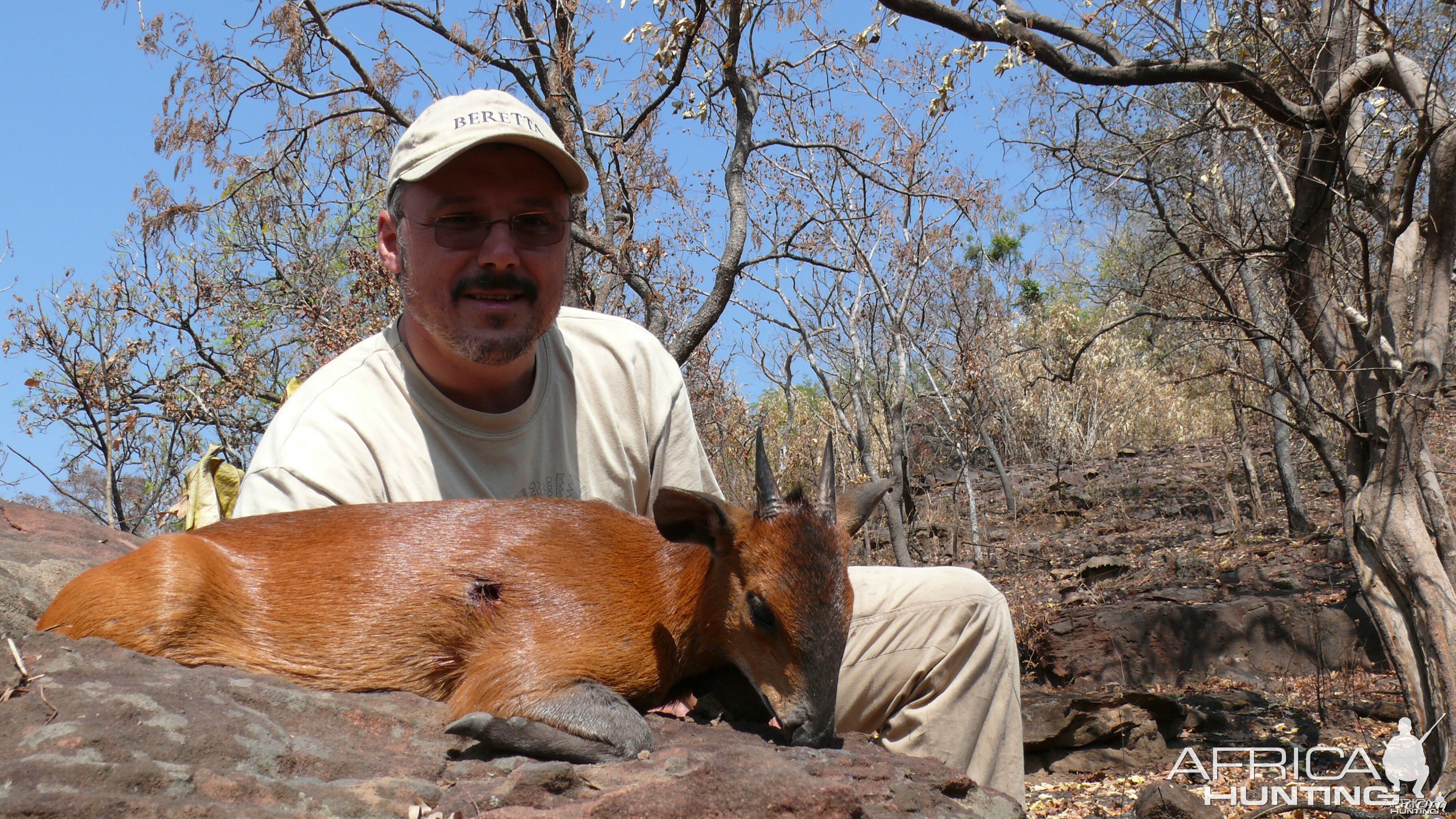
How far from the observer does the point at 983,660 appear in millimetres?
4305

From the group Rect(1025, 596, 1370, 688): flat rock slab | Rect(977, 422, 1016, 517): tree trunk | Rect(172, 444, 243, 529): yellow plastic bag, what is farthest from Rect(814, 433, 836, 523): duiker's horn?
Rect(977, 422, 1016, 517): tree trunk

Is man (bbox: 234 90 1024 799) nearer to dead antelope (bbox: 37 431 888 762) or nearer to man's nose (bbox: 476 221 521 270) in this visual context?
A: man's nose (bbox: 476 221 521 270)

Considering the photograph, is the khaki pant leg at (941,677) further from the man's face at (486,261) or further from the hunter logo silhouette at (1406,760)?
the hunter logo silhouette at (1406,760)

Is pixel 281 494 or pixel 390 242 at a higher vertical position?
pixel 390 242

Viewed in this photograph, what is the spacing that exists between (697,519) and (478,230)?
1611 mm

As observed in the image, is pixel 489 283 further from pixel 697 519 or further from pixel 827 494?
pixel 827 494

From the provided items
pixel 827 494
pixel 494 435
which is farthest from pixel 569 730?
pixel 494 435

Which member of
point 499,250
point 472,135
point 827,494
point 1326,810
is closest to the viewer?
point 827,494

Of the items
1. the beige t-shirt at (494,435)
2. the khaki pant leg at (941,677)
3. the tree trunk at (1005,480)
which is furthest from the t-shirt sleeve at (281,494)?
the tree trunk at (1005,480)

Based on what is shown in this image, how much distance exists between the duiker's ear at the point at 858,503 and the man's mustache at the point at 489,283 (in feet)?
5.30

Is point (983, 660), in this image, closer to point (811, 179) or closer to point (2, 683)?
point (2, 683)

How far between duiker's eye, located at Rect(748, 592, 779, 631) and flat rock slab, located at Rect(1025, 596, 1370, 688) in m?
7.83

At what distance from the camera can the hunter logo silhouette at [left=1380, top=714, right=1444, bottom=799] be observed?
21.8 feet

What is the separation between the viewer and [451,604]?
3.44 metres
